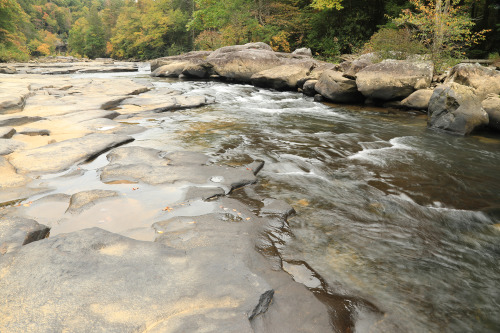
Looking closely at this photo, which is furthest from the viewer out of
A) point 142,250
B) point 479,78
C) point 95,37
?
point 95,37

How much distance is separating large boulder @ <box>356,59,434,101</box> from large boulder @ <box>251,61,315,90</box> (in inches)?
157

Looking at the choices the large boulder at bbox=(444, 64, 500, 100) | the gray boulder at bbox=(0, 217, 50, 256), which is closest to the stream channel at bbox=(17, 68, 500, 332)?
the gray boulder at bbox=(0, 217, 50, 256)

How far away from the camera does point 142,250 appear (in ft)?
8.34

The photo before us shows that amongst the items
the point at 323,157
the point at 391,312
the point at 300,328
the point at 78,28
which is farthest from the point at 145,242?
the point at 78,28

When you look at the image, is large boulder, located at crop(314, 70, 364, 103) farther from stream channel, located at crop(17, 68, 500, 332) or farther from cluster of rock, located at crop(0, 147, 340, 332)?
cluster of rock, located at crop(0, 147, 340, 332)

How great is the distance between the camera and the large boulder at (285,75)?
14453 millimetres

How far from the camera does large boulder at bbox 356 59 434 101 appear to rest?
33.4 ft

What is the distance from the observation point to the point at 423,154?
637cm

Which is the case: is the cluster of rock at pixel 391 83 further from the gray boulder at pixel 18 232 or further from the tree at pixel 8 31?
the tree at pixel 8 31

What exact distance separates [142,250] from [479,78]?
34.1ft

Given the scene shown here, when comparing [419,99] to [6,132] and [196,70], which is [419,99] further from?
[196,70]

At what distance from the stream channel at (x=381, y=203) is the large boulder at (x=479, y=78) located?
A: 1961 millimetres

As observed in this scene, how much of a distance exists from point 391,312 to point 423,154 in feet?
16.2

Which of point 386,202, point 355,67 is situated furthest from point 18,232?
point 355,67
